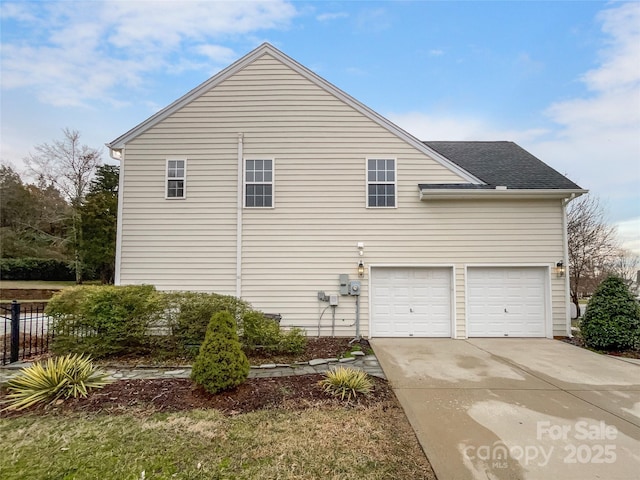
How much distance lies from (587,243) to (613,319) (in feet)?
28.6

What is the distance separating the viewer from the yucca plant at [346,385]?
437 cm

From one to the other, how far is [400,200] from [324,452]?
6.79 metres

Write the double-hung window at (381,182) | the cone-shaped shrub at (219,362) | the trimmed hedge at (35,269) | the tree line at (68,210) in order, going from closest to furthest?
the cone-shaped shrub at (219,362) < the double-hung window at (381,182) < the tree line at (68,210) < the trimmed hedge at (35,269)

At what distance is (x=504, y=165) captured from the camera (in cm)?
976

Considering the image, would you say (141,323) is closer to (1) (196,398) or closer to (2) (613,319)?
(1) (196,398)

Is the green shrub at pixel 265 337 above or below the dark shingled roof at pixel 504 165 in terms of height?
below

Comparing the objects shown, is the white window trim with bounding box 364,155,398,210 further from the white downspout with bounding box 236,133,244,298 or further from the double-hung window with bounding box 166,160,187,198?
the double-hung window with bounding box 166,160,187,198

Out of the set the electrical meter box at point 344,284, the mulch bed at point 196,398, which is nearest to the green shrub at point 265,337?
the mulch bed at point 196,398

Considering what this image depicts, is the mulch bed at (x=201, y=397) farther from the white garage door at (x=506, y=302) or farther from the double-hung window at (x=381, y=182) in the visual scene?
the double-hung window at (x=381, y=182)

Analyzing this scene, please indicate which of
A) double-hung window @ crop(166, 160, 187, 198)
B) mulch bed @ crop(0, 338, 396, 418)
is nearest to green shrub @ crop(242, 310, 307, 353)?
mulch bed @ crop(0, 338, 396, 418)

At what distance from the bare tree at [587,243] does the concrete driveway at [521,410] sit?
28.4 feet

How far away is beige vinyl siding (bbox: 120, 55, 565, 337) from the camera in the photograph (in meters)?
8.44

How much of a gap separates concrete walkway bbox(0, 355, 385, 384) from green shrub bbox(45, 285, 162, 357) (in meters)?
0.56

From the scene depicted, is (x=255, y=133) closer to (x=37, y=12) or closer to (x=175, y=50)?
(x=175, y=50)
